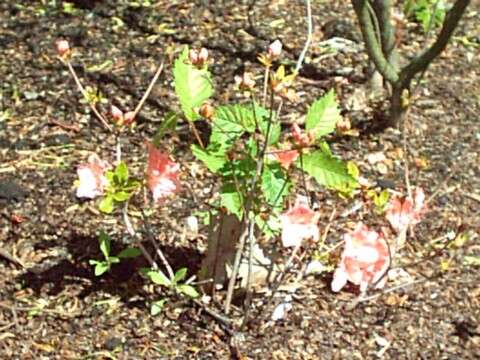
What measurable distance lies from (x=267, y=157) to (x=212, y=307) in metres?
0.47

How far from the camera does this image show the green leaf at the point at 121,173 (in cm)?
236

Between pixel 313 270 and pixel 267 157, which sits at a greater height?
pixel 267 157

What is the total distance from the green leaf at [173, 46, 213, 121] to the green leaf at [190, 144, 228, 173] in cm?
7

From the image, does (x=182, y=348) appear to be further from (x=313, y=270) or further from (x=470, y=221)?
(x=470, y=221)

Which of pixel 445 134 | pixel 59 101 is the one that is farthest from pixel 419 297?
pixel 59 101

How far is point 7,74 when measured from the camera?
3.60m

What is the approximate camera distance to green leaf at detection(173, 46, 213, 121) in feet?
7.77

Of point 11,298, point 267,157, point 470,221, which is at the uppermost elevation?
point 267,157

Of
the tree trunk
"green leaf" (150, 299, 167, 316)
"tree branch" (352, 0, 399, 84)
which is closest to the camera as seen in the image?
"green leaf" (150, 299, 167, 316)

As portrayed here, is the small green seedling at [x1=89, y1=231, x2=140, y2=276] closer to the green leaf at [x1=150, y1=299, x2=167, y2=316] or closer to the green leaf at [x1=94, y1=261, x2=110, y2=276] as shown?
the green leaf at [x1=94, y1=261, x2=110, y2=276]

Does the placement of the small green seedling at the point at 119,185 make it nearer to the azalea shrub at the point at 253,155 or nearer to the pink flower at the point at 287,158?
the azalea shrub at the point at 253,155

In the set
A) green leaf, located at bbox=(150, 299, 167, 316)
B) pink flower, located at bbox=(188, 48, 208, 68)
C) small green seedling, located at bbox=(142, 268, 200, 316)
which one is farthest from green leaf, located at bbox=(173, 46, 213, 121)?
green leaf, located at bbox=(150, 299, 167, 316)

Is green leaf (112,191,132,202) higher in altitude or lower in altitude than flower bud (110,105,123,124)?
lower

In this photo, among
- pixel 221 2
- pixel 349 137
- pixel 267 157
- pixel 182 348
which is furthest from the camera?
pixel 221 2
